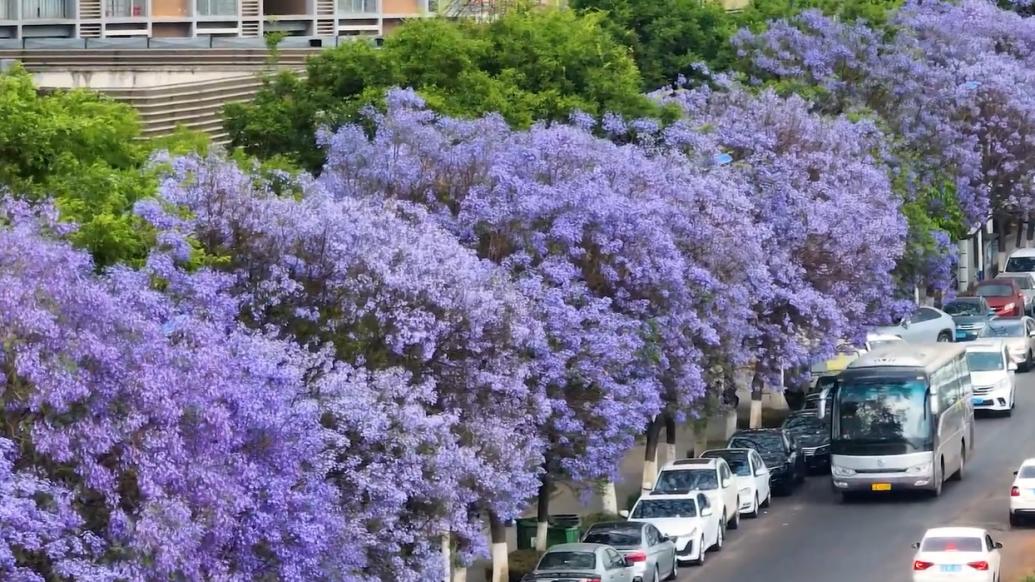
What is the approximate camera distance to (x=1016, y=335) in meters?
65.1

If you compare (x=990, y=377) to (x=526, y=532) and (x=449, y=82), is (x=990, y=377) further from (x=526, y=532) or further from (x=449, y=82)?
(x=526, y=532)

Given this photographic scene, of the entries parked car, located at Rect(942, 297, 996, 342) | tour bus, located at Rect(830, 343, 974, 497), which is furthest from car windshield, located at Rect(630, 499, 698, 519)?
parked car, located at Rect(942, 297, 996, 342)

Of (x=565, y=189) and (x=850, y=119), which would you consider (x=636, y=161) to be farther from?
(x=850, y=119)

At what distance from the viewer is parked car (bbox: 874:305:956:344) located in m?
63.8

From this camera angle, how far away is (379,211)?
33.3m

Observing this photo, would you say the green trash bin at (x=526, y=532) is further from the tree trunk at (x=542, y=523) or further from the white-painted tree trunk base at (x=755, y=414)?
the white-painted tree trunk base at (x=755, y=414)

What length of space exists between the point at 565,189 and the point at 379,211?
602cm

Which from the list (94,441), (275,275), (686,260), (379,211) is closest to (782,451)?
(686,260)

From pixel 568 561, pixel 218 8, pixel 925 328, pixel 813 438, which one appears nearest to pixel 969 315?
pixel 925 328

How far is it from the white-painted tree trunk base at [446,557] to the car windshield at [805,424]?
16.9 metres

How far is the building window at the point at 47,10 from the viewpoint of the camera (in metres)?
56.2

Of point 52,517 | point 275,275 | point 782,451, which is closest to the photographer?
point 52,517

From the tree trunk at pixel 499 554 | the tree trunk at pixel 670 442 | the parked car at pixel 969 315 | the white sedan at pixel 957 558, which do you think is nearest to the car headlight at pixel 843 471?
the tree trunk at pixel 670 442

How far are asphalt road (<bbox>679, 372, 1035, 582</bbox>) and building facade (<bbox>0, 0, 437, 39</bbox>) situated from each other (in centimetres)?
1731
